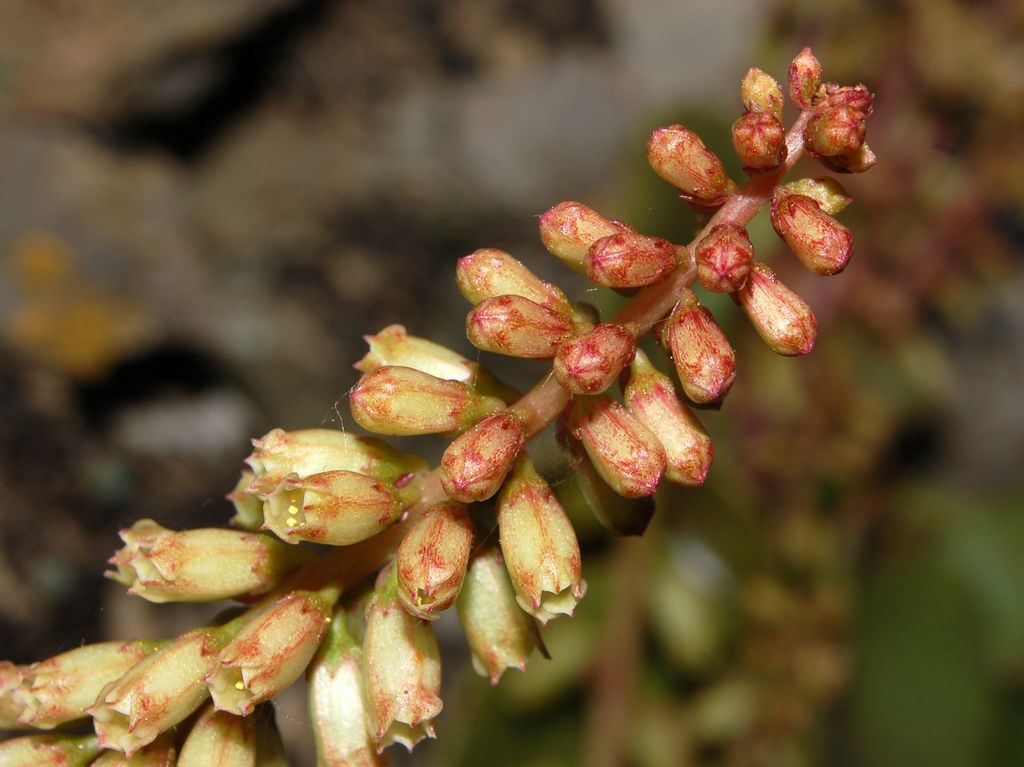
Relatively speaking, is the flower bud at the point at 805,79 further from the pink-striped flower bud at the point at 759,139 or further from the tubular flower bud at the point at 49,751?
the tubular flower bud at the point at 49,751

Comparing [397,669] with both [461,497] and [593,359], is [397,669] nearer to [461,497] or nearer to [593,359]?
[461,497]

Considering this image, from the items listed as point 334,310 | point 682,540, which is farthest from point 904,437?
point 334,310

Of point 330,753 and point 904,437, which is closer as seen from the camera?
point 330,753

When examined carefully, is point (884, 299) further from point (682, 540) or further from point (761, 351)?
point (682, 540)

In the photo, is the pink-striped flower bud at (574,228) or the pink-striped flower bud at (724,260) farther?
the pink-striped flower bud at (574,228)

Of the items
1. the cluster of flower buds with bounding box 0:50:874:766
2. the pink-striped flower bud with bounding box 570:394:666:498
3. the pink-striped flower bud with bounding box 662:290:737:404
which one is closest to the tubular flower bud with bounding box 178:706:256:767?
the cluster of flower buds with bounding box 0:50:874:766

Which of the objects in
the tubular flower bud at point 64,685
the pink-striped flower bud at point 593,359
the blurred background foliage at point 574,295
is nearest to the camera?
the pink-striped flower bud at point 593,359

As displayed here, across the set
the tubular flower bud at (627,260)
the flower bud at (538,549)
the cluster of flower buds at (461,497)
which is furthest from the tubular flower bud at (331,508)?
the tubular flower bud at (627,260)
